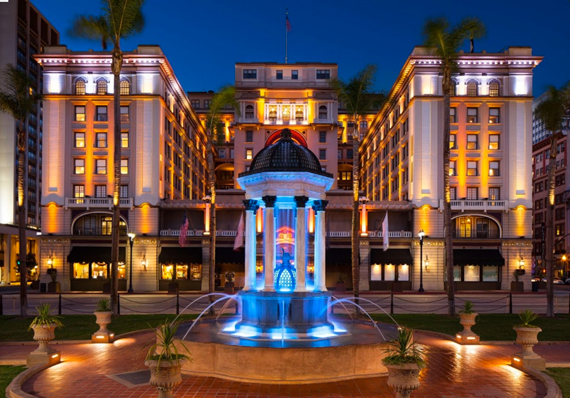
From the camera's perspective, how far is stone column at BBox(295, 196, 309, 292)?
21.0 meters

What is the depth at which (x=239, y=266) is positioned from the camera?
58281mm

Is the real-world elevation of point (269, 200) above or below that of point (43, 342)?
above

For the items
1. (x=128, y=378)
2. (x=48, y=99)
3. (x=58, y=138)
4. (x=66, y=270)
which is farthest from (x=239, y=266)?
A: (x=128, y=378)

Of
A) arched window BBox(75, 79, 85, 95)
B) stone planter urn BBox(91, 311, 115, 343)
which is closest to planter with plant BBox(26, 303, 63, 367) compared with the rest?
stone planter urn BBox(91, 311, 115, 343)

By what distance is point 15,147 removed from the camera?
8581cm

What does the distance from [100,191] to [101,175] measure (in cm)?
177

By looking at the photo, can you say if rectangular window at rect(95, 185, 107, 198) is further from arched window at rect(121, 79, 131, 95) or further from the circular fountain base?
the circular fountain base

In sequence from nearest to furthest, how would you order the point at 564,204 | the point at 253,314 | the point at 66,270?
the point at 253,314 → the point at 66,270 → the point at 564,204

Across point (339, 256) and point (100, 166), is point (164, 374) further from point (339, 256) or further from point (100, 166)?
point (100, 166)

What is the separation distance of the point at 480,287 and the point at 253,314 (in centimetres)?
4296

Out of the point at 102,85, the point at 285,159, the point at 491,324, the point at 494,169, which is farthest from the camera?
the point at 494,169

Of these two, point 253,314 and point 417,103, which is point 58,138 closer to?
point 417,103

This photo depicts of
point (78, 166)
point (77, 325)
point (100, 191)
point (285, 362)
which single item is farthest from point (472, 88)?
point (285, 362)

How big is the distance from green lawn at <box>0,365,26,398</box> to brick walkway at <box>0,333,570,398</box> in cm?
56
